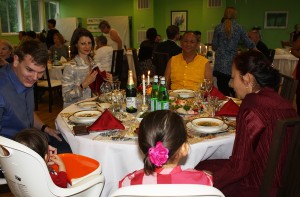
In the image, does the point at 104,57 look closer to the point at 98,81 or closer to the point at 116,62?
the point at 116,62

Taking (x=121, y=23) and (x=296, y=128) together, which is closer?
(x=296, y=128)

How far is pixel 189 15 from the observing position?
10836mm

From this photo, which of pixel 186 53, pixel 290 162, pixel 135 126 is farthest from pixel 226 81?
pixel 290 162

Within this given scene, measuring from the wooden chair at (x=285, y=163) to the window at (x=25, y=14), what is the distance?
9.51 meters

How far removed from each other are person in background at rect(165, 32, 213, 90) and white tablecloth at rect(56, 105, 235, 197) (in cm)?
166

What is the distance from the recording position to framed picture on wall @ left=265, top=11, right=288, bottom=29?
31.8ft

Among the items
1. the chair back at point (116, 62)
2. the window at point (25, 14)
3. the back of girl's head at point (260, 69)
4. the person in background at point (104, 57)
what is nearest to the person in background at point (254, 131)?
the back of girl's head at point (260, 69)

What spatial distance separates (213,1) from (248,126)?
9084 millimetres

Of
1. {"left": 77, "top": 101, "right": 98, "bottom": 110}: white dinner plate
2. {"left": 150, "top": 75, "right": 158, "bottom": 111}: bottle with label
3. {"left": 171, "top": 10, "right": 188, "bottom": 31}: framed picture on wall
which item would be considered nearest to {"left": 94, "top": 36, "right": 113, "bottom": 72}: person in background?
{"left": 77, "top": 101, "right": 98, "bottom": 110}: white dinner plate

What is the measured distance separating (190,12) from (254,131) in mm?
9871

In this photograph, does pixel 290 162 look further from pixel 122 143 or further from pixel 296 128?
pixel 122 143

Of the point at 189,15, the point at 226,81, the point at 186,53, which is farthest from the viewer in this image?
the point at 189,15

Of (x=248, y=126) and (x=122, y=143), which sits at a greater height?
(x=248, y=126)

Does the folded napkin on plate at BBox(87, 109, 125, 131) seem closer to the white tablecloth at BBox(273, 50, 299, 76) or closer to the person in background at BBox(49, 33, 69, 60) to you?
the person in background at BBox(49, 33, 69, 60)
